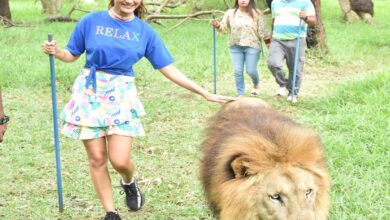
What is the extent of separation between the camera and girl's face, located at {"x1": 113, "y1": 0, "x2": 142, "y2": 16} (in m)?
3.83

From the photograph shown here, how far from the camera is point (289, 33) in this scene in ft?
27.0

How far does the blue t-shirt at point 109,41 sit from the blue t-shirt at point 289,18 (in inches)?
178

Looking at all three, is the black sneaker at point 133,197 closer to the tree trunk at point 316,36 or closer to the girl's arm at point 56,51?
the girl's arm at point 56,51

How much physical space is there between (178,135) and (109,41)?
2847 mm

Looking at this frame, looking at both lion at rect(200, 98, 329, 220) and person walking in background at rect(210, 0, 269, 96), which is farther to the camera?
person walking in background at rect(210, 0, 269, 96)

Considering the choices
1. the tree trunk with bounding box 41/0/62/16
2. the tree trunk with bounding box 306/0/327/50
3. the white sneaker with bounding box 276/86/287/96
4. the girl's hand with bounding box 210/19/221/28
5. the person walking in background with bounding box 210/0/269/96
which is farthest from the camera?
the tree trunk with bounding box 41/0/62/16

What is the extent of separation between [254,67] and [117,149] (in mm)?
4715

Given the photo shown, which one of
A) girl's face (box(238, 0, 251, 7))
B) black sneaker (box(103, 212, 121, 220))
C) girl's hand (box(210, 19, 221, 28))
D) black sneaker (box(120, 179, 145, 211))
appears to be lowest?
black sneaker (box(120, 179, 145, 211))

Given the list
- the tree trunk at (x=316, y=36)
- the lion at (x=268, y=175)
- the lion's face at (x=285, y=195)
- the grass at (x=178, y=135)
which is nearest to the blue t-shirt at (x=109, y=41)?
the lion at (x=268, y=175)

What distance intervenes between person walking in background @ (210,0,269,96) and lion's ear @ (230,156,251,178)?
5.29m

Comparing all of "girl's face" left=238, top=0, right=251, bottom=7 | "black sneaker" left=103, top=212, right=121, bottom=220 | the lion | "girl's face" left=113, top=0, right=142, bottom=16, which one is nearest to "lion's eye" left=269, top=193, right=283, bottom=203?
the lion

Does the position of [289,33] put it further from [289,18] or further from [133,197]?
[133,197]

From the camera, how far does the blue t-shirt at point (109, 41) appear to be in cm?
387

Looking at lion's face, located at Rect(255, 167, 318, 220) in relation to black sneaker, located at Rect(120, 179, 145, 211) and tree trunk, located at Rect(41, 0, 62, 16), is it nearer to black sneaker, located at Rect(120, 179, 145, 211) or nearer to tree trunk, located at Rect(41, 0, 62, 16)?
black sneaker, located at Rect(120, 179, 145, 211)
